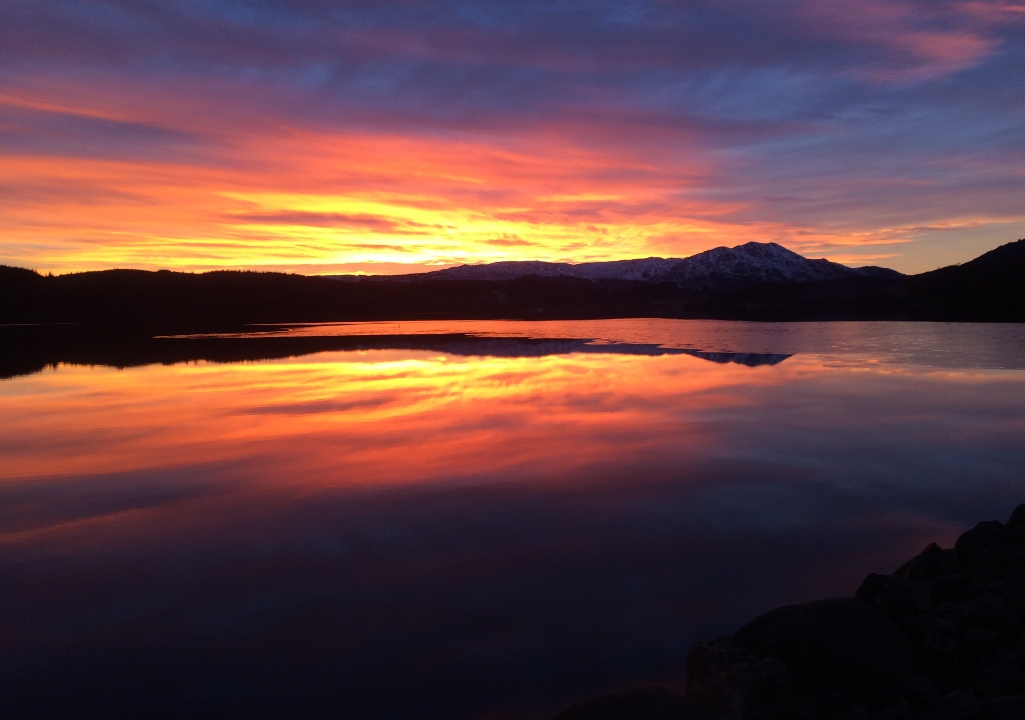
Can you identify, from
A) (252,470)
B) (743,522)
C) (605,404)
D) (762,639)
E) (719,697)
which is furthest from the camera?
(605,404)

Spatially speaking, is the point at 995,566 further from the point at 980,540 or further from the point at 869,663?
the point at 869,663

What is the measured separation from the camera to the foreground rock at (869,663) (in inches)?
169

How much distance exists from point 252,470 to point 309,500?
192 centimetres

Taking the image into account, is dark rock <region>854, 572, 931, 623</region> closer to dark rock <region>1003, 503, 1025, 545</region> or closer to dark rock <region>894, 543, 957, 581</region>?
dark rock <region>894, 543, 957, 581</region>

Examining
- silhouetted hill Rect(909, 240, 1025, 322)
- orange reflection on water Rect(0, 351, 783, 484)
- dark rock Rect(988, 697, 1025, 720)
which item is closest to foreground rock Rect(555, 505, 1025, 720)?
dark rock Rect(988, 697, 1025, 720)

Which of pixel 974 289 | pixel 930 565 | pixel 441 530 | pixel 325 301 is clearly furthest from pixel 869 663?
pixel 325 301

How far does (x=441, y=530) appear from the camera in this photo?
769cm

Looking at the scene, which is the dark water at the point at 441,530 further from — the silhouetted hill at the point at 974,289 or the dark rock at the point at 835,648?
the silhouetted hill at the point at 974,289

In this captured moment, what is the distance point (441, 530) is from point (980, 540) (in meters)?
5.38

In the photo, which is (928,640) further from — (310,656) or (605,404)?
(605,404)

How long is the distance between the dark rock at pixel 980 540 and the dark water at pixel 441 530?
64cm

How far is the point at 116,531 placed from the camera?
25.6ft

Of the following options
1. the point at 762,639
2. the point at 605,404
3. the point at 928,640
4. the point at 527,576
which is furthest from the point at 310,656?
the point at 605,404

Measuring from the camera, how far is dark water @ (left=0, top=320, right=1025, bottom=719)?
521cm
